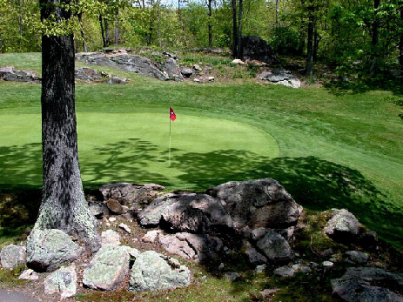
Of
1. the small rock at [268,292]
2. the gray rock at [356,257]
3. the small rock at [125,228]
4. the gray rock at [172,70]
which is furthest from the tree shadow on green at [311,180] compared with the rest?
the gray rock at [172,70]

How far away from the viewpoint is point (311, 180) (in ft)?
29.7

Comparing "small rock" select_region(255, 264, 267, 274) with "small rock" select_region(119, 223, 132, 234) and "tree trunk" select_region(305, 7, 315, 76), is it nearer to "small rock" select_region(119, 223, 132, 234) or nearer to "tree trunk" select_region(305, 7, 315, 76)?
"small rock" select_region(119, 223, 132, 234)

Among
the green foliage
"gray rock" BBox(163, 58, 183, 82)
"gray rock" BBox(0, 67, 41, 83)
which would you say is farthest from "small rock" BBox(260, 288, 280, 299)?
the green foliage

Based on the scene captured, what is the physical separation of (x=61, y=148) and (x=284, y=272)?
11.9 feet

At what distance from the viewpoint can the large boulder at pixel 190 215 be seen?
6.08 m

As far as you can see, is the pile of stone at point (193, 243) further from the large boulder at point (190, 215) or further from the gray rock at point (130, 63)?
the gray rock at point (130, 63)

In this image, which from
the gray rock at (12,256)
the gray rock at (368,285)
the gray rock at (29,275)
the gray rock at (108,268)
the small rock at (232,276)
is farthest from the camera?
the gray rock at (12,256)

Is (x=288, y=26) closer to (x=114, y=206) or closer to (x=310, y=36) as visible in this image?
(x=310, y=36)

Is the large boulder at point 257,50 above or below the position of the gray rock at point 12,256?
above

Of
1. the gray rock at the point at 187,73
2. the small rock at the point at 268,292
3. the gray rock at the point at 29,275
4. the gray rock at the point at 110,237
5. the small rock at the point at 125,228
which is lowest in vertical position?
the small rock at the point at 268,292

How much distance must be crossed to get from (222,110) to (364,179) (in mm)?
9316

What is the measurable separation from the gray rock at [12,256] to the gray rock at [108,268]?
100 centimetres

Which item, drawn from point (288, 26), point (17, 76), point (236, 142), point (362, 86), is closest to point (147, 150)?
point (236, 142)

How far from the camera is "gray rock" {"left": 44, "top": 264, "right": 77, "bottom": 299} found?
16.1ft
